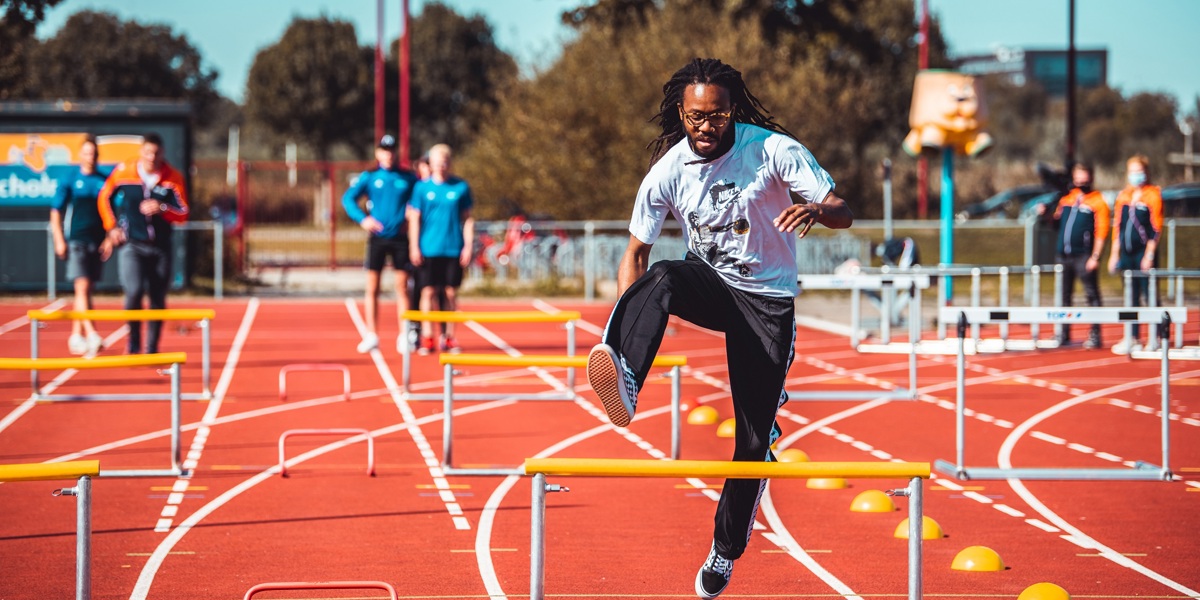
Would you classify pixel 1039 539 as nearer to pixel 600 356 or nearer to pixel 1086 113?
pixel 600 356

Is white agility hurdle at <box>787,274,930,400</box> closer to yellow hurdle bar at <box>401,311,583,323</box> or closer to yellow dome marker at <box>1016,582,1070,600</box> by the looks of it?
yellow hurdle bar at <box>401,311,583,323</box>

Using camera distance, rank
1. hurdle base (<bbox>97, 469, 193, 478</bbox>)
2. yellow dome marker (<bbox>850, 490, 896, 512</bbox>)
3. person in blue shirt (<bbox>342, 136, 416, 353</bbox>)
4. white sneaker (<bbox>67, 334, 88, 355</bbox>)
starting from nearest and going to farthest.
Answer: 1. yellow dome marker (<bbox>850, 490, 896, 512</bbox>)
2. hurdle base (<bbox>97, 469, 193, 478</bbox>)
3. person in blue shirt (<bbox>342, 136, 416, 353</bbox>)
4. white sneaker (<bbox>67, 334, 88, 355</bbox>)

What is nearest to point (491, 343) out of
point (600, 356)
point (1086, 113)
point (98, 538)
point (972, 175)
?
point (98, 538)

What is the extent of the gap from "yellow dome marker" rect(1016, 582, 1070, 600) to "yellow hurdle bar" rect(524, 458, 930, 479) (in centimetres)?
103

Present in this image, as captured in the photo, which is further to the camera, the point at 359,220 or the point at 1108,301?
the point at 1108,301

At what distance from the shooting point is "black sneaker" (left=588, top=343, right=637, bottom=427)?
16.3ft

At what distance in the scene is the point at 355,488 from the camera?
332 inches

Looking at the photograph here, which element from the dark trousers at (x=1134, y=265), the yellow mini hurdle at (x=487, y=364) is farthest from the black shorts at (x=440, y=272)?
the dark trousers at (x=1134, y=265)

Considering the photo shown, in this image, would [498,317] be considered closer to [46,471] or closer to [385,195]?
[385,195]

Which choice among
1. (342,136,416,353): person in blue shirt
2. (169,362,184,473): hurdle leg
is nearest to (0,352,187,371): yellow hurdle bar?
(169,362,184,473): hurdle leg

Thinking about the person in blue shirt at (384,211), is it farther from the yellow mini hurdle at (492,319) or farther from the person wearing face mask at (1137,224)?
the person wearing face mask at (1137,224)

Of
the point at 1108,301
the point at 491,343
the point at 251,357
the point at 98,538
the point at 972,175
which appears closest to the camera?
the point at 98,538

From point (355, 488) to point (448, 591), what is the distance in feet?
8.31

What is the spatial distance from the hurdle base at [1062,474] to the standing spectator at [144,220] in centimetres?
816
